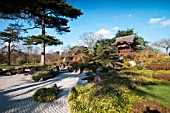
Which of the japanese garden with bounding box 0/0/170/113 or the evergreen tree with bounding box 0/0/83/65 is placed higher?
the evergreen tree with bounding box 0/0/83/65

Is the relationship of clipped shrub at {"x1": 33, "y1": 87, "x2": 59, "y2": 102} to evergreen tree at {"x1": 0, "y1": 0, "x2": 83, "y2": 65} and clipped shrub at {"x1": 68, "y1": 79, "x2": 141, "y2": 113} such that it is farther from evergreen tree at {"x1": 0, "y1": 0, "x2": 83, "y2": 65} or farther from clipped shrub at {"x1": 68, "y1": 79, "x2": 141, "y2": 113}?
evergreen tree at {"x1": 0, "y1": 0, "x2": 83, "y2": 65}

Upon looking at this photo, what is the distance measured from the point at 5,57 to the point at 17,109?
90.9ft

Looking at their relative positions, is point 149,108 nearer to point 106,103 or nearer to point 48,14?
point 106,103

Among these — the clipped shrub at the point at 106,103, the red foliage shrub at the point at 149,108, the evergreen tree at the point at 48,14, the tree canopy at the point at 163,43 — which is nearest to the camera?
the red foliage shrub at the point at 149,108

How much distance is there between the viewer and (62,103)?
5.24 metres

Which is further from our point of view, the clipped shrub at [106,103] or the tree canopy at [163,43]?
the tree canopy at [163,43]

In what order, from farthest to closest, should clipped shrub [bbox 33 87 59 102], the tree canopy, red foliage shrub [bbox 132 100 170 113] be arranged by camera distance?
the tree canopy < clipped shrub [bbox 33 87 59 102] < red foliage shrub [bbox 132 100 170 113]

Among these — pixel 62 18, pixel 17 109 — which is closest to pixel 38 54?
pixel 62 18

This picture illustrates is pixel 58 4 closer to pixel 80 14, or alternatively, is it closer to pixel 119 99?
pixel 80 14

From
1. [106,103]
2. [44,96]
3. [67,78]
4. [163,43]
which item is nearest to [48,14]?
[67,78]

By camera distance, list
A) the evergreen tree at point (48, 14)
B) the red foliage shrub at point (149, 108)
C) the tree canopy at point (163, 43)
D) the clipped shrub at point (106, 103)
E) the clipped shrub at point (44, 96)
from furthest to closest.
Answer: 1. the tree canopy at point (163, 43)
2. the evergreen tree at point (48, 14)
3. the clipped shrub at point (44, 96)
4. the clipped shrub at point (106, 103)
5. the red foliage shrub at point (149, 108)

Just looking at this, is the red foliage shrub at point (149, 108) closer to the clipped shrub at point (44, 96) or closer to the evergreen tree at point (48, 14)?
the clipped shrub at point (44, 96)

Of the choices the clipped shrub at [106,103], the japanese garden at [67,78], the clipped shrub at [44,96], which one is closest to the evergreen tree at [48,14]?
the japanese garden at [67,78]

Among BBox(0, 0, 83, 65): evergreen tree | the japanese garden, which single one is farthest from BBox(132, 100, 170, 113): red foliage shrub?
BBox(0, 0, 83, 65): evergreen tree
